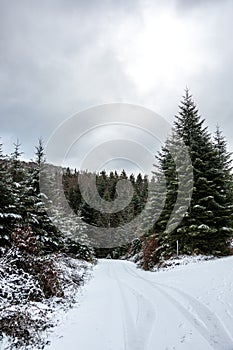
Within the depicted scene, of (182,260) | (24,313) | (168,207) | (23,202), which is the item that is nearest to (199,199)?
(168,207)

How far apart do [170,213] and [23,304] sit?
15298 millimetres

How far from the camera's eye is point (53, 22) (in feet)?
46.1

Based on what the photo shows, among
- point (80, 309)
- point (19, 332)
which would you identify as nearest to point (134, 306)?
point (80, 309)

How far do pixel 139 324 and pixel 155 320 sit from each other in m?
0.42

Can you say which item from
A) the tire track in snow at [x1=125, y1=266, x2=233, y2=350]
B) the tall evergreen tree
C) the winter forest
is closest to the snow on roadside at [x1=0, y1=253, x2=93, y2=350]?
the winter forest

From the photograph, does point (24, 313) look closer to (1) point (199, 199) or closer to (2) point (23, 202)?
(2) point (23, 202)

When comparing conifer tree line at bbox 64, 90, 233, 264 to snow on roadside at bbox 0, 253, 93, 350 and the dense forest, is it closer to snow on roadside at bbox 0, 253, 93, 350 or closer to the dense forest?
the dense forest

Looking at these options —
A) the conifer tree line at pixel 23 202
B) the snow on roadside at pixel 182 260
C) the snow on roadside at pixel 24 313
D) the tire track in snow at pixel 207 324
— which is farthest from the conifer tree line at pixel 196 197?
the snow on roadside at pixel 24 313

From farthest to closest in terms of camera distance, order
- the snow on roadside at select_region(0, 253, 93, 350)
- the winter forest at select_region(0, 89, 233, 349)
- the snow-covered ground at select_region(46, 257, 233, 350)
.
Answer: the winter forest at select_region(0, 89, 233, 349) → the snow on roadside at select_region(0, 253, 93, 350) → the snow-covered ground at select_region(46, 257, 233, 350)

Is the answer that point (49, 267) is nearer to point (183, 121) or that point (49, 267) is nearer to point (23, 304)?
point (23, 304)

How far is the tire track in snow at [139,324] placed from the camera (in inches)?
199

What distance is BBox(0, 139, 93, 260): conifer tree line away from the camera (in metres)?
14.1

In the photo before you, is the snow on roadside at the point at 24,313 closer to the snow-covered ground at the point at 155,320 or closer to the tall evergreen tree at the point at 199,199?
the snow-covered ground at the point at 155,320

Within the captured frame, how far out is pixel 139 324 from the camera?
625 centimetres
